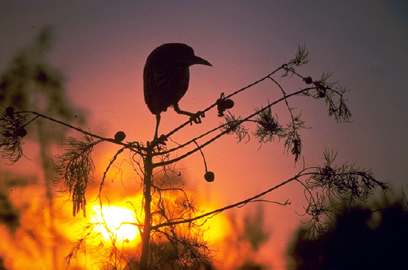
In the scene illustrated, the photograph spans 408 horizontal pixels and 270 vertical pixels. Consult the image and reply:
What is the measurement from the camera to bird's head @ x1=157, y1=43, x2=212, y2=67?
2721mm

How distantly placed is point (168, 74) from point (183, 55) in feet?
0.57

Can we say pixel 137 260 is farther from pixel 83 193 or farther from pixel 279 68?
pixel 279 68

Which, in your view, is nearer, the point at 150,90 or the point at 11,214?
the point at 150,90

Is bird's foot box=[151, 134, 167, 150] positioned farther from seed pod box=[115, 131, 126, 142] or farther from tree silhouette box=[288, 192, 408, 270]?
tree silhouette box=[288, 192, 408, 270]

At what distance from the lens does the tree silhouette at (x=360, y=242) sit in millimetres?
2314

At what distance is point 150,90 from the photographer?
2838 mm

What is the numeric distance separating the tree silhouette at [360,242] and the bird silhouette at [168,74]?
1233 mm

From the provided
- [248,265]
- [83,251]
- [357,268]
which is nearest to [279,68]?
[83,251]

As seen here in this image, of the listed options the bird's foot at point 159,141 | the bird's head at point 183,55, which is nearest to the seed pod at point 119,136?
the bird's foot at point 159,141

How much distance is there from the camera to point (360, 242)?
12.5 ft

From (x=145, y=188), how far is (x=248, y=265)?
2.80 metres

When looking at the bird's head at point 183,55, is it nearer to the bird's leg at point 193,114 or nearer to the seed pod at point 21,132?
the bird's leg at point 193,114

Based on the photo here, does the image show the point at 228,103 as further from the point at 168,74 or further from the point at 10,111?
the point at 10,111

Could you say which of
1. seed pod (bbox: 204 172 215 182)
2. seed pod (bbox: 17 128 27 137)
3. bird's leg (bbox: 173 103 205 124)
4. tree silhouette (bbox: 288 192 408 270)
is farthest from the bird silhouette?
tree silhouette (bbox: 288 192 408 270)
